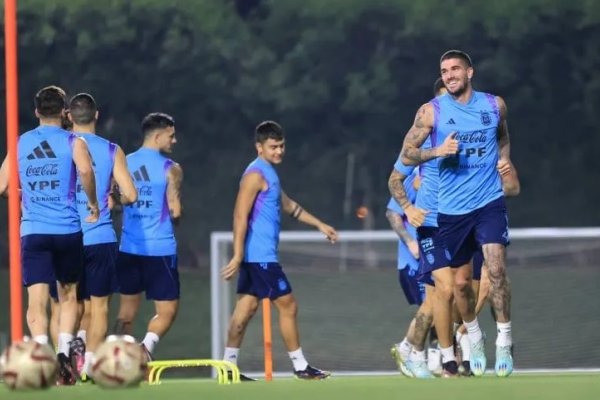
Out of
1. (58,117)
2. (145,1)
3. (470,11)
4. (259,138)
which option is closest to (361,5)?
(470,11)

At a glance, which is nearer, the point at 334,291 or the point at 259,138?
the point at 259,138

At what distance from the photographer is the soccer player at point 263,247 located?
12555 millimetres

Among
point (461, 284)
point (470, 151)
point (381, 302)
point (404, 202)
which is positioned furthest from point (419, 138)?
point (381, 302)

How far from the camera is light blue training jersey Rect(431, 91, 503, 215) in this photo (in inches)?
408

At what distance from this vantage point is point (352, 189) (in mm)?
24516

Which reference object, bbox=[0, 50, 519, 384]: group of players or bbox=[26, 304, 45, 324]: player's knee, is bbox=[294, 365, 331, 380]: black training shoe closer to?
bbox=[0, 50, 519, 384]: group of players

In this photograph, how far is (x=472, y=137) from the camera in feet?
34.0

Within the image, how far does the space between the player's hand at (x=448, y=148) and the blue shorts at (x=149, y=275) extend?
3.06 metres

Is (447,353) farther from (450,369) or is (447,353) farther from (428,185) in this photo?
(428,185)

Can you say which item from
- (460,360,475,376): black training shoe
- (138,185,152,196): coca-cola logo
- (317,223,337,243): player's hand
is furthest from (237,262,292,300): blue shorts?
(460,360,475,376): black training shoe

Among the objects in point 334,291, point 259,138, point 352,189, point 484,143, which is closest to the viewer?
point 484,143

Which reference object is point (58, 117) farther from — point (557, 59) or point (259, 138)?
point (557, 59)

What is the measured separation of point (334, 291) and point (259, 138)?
6.05 metres

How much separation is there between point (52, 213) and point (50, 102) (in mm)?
687
